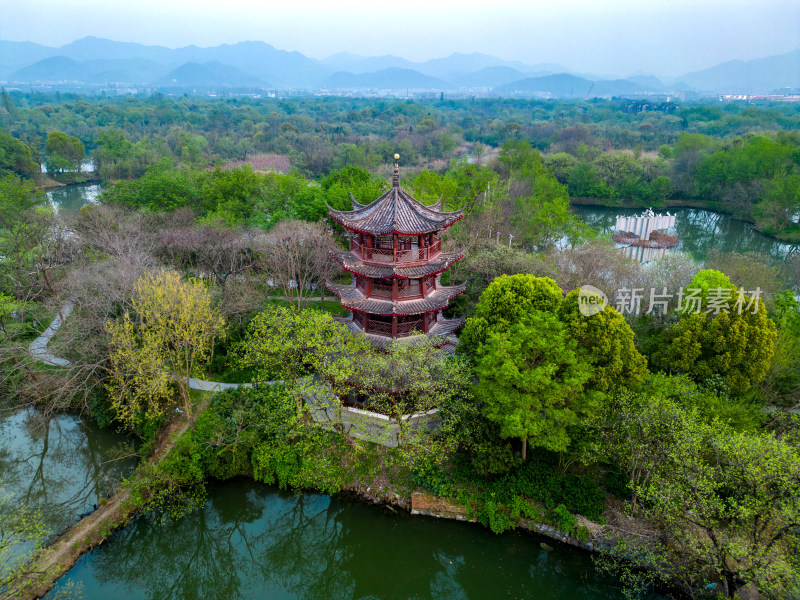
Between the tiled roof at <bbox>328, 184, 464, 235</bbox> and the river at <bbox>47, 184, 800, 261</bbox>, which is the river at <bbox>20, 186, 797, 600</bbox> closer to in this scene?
the tiled roof at <bbox>328, 184, 464, 235</bbox>

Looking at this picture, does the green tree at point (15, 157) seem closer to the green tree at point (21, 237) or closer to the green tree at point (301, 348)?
the green tree at point (21, 237)

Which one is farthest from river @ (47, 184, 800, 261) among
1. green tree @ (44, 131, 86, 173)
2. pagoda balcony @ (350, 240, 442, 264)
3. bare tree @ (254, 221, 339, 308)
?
pagoda balcony @ (350, 240, 442, 264)

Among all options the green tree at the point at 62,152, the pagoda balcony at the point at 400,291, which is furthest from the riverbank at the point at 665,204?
the green tree at the point at 62,152

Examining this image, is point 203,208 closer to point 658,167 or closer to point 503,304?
point 503,304

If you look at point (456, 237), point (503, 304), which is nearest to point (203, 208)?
point (456, 237)

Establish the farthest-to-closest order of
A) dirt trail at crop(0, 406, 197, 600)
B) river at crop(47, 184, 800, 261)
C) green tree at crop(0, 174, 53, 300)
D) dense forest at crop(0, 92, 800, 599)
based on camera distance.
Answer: river at crop(47, 184, 800, 261) < green tree at crop(0, 174, 53, 300) < dense forest at crop(0, 92, 800, 599) < dirt trail at crop(0, 406, 197, 600)

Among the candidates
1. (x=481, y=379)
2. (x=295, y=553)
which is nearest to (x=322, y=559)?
(x=295, y=553)

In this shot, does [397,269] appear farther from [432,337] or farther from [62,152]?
[62,152]
